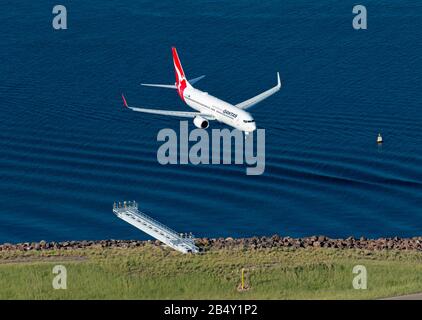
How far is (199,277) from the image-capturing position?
625 ft

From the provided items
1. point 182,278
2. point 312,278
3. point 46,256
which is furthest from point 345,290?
point 46,256

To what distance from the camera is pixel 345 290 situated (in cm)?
18725

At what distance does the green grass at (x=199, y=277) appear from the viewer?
186m

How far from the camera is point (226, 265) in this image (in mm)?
193750

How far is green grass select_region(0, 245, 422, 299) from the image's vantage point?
611ft

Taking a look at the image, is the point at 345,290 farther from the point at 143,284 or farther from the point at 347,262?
the point at 143,284
